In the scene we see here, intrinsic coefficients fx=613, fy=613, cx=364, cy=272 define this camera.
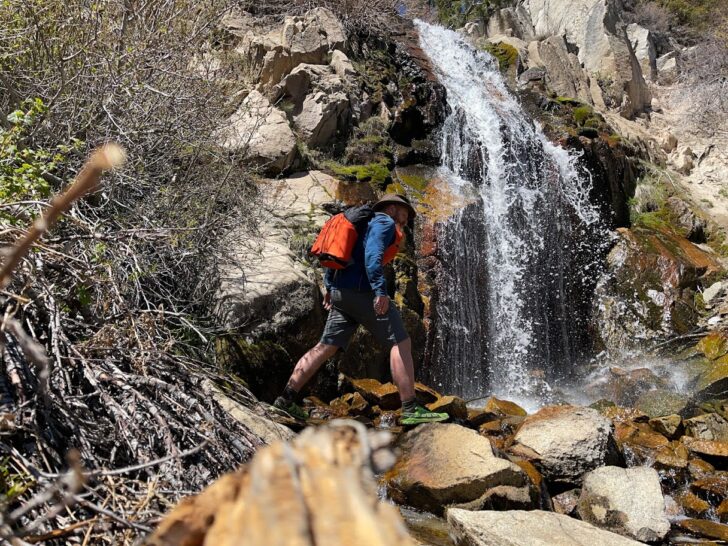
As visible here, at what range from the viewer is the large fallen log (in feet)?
2.85

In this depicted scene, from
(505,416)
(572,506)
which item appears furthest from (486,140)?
(572,506)

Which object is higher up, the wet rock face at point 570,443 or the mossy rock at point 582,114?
the mossy rock at point 582,114

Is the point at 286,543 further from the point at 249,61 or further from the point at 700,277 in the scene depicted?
the point at 700,277

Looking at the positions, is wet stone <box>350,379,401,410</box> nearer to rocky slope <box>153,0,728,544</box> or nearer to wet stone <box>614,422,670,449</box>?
rocky slope <box>153,0,728,544</box>

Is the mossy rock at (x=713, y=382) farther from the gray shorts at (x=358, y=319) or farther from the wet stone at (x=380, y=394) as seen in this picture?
the gray shorts at (x=358, y=319)

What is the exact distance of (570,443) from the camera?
17.2 feet

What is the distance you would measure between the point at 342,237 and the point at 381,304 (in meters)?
0.62

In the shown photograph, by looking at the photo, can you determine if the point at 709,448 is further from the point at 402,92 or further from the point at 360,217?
the point at 402,92

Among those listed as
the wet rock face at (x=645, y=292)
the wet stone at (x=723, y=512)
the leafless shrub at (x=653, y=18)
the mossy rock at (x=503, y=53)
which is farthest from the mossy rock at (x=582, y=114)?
the leafless shrub at (x=653, y=18)

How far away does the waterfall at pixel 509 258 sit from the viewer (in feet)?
31.0

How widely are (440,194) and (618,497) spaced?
663cm

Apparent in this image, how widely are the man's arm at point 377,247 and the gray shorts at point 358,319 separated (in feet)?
0.90

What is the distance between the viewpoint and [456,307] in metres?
9.46

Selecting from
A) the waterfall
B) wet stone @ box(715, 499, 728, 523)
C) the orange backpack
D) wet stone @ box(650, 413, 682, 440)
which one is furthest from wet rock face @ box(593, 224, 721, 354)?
the orange backpack
